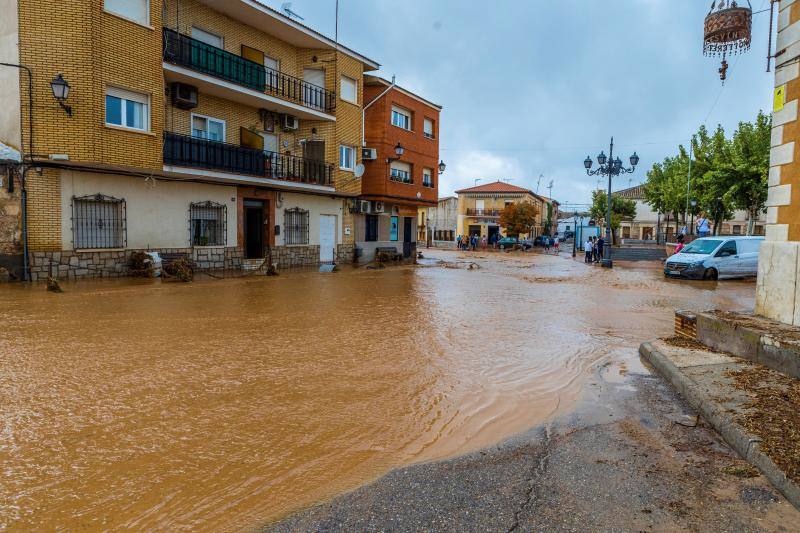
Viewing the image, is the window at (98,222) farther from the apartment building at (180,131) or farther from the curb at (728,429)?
the curb at (728,429)

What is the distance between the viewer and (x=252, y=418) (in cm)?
440

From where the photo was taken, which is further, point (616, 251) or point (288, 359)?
point (616, 251)

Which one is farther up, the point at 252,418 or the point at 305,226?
the point at 305,226

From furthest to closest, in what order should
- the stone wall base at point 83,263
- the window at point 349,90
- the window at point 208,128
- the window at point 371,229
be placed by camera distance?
the window at point 371,229 → the window at point 349,90 → the window at point 208,128 → the stone wall base at point 83,263

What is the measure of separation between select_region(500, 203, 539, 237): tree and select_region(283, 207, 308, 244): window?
Answer: 113 feet

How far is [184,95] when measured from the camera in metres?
15.6

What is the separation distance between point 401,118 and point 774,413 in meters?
23.8

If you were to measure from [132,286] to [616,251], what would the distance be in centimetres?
3067

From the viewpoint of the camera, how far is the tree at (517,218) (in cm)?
5178

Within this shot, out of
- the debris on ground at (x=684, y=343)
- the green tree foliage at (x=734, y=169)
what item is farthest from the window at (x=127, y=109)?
the green tree foliage at (x=734, y=169)

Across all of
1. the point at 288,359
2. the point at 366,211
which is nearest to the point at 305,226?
the point at 366,211

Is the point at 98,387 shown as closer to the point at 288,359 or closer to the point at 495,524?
the point at 288,359

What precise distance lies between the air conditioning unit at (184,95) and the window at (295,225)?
5393 mm

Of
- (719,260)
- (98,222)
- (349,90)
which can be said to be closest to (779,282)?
(719,260)
